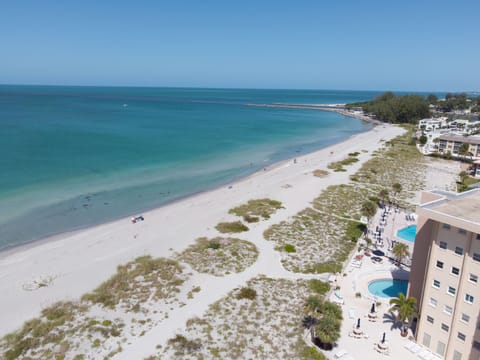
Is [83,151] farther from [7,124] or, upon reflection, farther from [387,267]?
[387,267]

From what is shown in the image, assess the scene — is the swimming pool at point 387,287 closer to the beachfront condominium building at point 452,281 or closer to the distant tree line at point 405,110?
the beachfront condominium building at point 452,281

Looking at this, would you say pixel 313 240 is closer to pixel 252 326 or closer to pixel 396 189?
pixel 252 326

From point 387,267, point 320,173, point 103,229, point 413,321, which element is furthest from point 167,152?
point 413,321

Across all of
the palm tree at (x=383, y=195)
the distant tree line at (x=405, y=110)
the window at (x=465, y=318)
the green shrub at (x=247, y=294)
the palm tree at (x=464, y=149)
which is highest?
the distant tree line at (x=405, y=110)

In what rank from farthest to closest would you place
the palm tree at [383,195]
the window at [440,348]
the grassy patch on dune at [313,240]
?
the palm tree at [383,195] < the grassy patch on dune at [313,240] < the window at [440,348]

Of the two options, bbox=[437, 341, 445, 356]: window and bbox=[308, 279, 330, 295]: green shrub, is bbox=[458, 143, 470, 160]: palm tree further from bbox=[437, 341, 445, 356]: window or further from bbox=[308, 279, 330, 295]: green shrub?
bbox=[437, 341, 445, 356]: window

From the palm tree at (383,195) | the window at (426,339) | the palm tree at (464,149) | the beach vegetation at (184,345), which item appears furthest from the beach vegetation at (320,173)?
the beach vegetation at (184,345)

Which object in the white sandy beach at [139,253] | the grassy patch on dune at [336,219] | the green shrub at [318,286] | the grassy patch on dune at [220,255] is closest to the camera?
the white sandy beach at [139,253]
